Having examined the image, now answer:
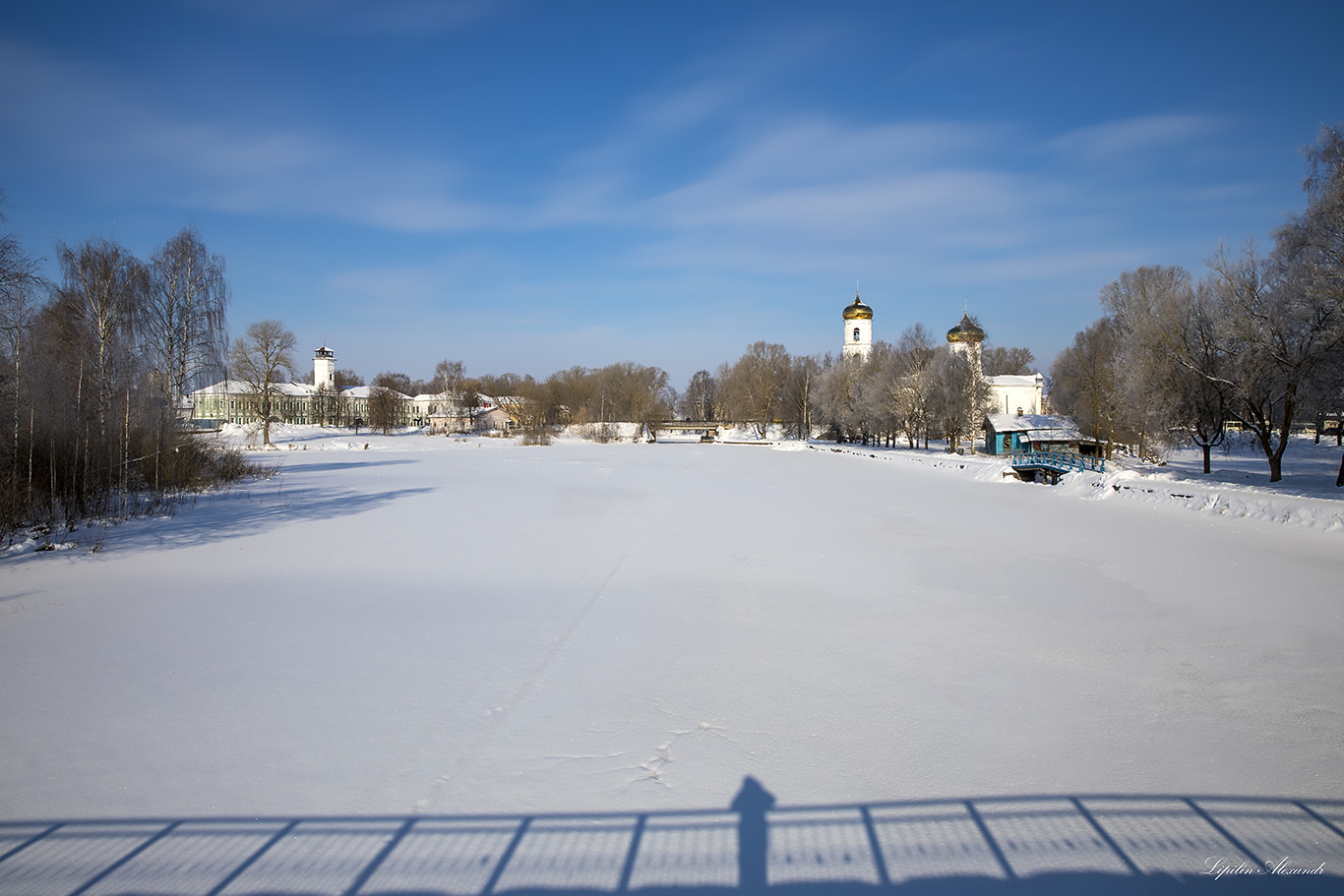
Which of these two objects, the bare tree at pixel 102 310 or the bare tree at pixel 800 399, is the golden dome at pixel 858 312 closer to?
the bare tree at pixel 800 399

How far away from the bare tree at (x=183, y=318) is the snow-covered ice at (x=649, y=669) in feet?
26.7

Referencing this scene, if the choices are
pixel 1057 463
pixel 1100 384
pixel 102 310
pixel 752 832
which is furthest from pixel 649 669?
pixel 1100 384

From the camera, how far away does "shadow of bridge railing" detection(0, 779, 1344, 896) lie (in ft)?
10.7

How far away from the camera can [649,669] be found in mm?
6141

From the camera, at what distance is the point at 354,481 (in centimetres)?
2462

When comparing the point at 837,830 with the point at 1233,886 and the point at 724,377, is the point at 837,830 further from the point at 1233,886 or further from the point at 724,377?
the point at 724,377

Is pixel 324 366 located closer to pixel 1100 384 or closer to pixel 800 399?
pixel 800 399

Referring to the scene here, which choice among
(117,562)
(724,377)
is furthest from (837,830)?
(724,377)

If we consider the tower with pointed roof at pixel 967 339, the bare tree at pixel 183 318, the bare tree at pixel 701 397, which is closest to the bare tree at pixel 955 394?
the tower with pointed roof at pixel 967 339

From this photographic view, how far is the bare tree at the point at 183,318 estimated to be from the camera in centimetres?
1861

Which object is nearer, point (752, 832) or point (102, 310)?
point (752, 832)

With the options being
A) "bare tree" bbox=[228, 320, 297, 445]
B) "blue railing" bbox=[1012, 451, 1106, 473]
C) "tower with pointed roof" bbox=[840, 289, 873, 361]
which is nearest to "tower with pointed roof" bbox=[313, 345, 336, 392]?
"bare tree" bbox=[228, 320, 297, 445]

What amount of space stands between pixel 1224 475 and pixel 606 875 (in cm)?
3263

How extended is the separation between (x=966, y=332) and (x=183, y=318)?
183ft
